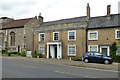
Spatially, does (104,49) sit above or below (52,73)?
above

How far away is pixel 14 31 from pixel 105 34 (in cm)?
2411

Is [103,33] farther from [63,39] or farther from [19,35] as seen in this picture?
[19,35]

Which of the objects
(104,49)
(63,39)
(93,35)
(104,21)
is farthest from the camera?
(63,39)

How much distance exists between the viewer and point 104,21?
23.3 meters

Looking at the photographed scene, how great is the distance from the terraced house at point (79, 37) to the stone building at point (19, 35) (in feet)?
14.2

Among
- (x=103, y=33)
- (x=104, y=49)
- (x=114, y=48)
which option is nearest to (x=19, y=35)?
(x=103, y=33)

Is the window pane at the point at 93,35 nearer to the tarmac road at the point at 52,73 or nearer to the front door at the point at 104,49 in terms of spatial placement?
the front door at the point at 104,49

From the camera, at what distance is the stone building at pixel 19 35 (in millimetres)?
31656

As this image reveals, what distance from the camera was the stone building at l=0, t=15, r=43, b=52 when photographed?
104 ft

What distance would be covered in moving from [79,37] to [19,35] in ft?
56.6

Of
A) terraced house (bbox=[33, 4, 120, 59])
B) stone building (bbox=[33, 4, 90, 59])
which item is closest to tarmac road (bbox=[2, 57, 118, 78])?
terraced house (bbox=[33, 4, 120, 59])

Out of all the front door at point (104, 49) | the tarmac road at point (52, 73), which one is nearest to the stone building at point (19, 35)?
the front door at point (104, 49)

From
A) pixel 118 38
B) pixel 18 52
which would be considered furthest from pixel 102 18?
pixel 18 52

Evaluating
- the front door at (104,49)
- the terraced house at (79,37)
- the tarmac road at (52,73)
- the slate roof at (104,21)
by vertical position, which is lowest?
the tarmac road at (52,73)
